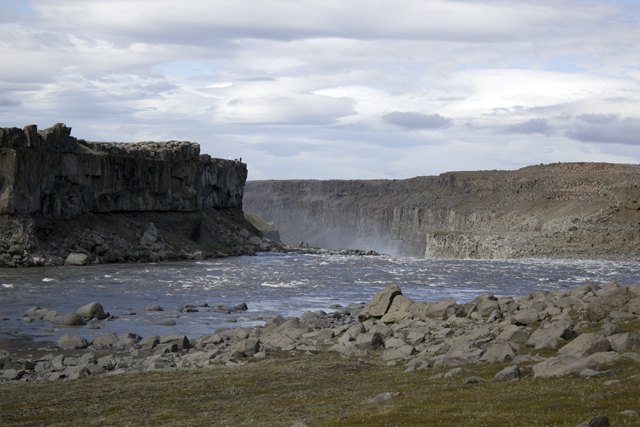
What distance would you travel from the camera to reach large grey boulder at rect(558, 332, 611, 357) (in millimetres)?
20906

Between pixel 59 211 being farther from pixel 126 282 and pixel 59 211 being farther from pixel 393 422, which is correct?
pixel 393 422

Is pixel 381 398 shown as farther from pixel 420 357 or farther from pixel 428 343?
pixel 428 343

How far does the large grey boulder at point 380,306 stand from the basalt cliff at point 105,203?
44.0m

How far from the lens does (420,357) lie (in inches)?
976

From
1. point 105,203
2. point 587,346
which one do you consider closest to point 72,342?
point 587,346

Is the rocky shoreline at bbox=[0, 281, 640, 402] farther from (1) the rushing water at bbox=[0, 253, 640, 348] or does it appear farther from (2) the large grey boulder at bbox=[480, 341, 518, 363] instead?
(1) the rushing water at bbox=[0, 253, 640, 348]

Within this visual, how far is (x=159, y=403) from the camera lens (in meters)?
19.3

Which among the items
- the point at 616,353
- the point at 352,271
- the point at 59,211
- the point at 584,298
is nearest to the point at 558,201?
the point at 352,271

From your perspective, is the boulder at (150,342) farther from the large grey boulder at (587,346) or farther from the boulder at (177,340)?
the large grey boulder at (587,346)

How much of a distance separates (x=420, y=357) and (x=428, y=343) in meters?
3.92

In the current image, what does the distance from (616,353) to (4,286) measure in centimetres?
4740

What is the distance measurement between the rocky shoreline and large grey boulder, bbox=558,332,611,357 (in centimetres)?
3

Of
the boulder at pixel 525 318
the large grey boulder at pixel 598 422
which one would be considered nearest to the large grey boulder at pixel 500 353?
the boulder at pixel 525 318

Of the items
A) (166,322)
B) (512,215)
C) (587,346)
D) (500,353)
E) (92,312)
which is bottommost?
(166,322)
